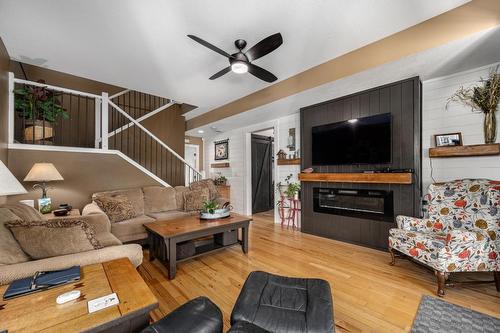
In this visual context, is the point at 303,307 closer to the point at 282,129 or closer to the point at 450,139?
the point at 450,139

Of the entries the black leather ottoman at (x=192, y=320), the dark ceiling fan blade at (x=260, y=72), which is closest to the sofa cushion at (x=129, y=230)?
the black leather ottoman at (x=192, y=320)

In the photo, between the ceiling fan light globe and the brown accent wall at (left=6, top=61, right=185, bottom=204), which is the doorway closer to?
the brown accent wall at (left=6, top=61, right=185, bottom=204)

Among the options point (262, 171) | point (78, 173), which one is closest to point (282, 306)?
point (78, 173)

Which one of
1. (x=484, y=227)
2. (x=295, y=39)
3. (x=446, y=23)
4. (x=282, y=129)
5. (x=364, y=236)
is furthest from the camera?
(x=282, y=129)

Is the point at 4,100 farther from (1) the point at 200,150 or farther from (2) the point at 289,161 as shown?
(1) the point at 200,150

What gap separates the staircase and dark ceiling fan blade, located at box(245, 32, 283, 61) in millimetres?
2783

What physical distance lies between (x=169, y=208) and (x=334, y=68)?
361cm

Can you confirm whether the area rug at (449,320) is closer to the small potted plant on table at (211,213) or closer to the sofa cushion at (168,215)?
the small potted plant on table at (211,213)

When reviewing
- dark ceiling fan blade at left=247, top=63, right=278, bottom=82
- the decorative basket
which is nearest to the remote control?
the decorative basket

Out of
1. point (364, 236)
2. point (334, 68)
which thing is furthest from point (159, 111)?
point (364, 236)

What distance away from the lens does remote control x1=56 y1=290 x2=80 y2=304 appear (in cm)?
104

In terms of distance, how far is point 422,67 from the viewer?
8.82 ft

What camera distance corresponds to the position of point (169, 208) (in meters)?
4.21

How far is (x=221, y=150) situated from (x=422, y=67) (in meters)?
5.15
